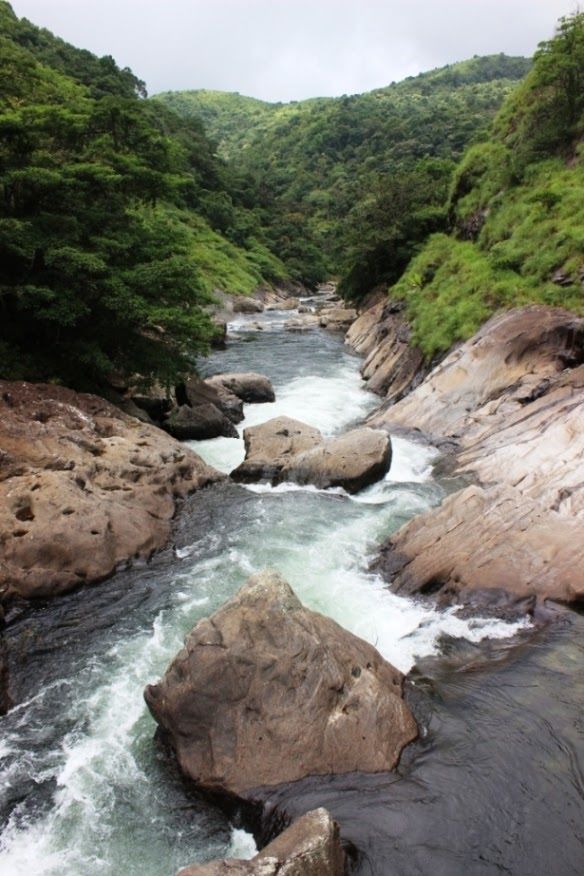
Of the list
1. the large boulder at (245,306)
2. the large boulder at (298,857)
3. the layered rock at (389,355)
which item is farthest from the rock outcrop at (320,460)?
the large boulder at (245,306)

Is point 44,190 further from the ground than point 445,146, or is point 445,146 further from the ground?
point 445,146

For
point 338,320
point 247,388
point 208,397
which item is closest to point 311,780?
point 208,397

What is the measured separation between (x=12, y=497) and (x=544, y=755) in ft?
31.1

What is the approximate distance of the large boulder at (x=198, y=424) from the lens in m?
19.0

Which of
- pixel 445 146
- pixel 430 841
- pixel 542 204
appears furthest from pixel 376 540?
pixel 445 146

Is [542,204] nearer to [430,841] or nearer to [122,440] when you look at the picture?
[122,440]

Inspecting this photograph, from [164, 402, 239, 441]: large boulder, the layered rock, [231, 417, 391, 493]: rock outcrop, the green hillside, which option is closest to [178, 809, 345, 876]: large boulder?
[231, 417, 391, 493]: rock outcrop

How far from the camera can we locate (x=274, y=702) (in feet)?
22.7

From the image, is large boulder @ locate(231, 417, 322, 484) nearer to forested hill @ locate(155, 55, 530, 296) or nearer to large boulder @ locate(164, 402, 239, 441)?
large boulder @ locate(164, 402, 239, 441)

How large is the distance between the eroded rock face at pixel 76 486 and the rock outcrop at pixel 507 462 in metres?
5.19

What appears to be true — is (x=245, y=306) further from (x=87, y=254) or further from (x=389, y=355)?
(x=87, y=254)

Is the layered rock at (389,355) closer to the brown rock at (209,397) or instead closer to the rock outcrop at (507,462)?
the rock outcrop at (507,462)

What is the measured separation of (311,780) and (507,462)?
942cm

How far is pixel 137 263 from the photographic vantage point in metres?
18.0
